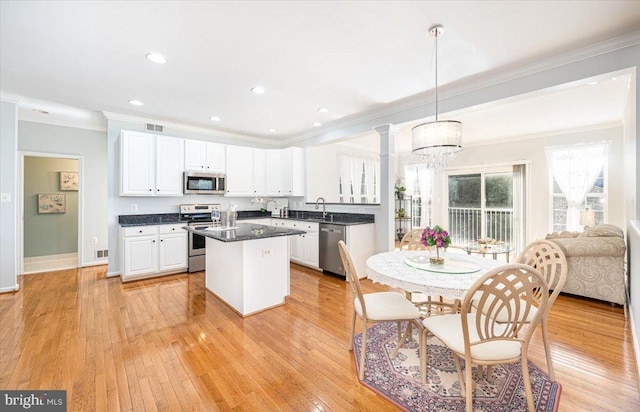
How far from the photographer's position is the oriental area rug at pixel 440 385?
5.61 ft

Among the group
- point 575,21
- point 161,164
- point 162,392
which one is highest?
point 575,21

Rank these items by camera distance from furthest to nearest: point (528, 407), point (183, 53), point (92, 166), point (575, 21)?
point (92, 166) < point (183, 53) < point (575, 21) < point (528, 407)

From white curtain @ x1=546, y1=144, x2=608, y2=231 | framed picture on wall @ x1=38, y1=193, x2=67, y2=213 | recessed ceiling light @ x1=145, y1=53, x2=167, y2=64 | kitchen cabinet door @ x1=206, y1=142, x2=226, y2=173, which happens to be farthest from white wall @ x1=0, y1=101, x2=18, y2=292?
white curtain @ x1=546, y1=144, x2=608, y2=231

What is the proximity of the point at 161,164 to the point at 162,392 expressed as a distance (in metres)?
3.76

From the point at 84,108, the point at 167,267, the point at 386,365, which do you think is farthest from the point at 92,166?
the point at 386,365

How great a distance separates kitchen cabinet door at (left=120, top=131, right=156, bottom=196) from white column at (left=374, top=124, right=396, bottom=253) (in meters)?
3.70

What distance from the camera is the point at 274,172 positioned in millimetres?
5938

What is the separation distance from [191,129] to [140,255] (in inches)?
94.5

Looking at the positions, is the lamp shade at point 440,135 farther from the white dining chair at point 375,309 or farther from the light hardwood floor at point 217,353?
the light hardwood floor at point 217,353

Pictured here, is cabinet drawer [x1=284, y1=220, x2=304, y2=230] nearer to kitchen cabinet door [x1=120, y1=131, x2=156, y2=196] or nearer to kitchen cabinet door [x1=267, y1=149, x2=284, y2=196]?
kitchen cabinet door [x1=267, y1=149, x2=284, y2=196]

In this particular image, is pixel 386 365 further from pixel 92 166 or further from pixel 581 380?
pixel 92 166

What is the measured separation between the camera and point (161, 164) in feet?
15.2

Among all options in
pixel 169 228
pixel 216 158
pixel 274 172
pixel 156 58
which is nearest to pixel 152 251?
pixel 169 228

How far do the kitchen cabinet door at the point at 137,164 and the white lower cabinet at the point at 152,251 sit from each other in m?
0.64
